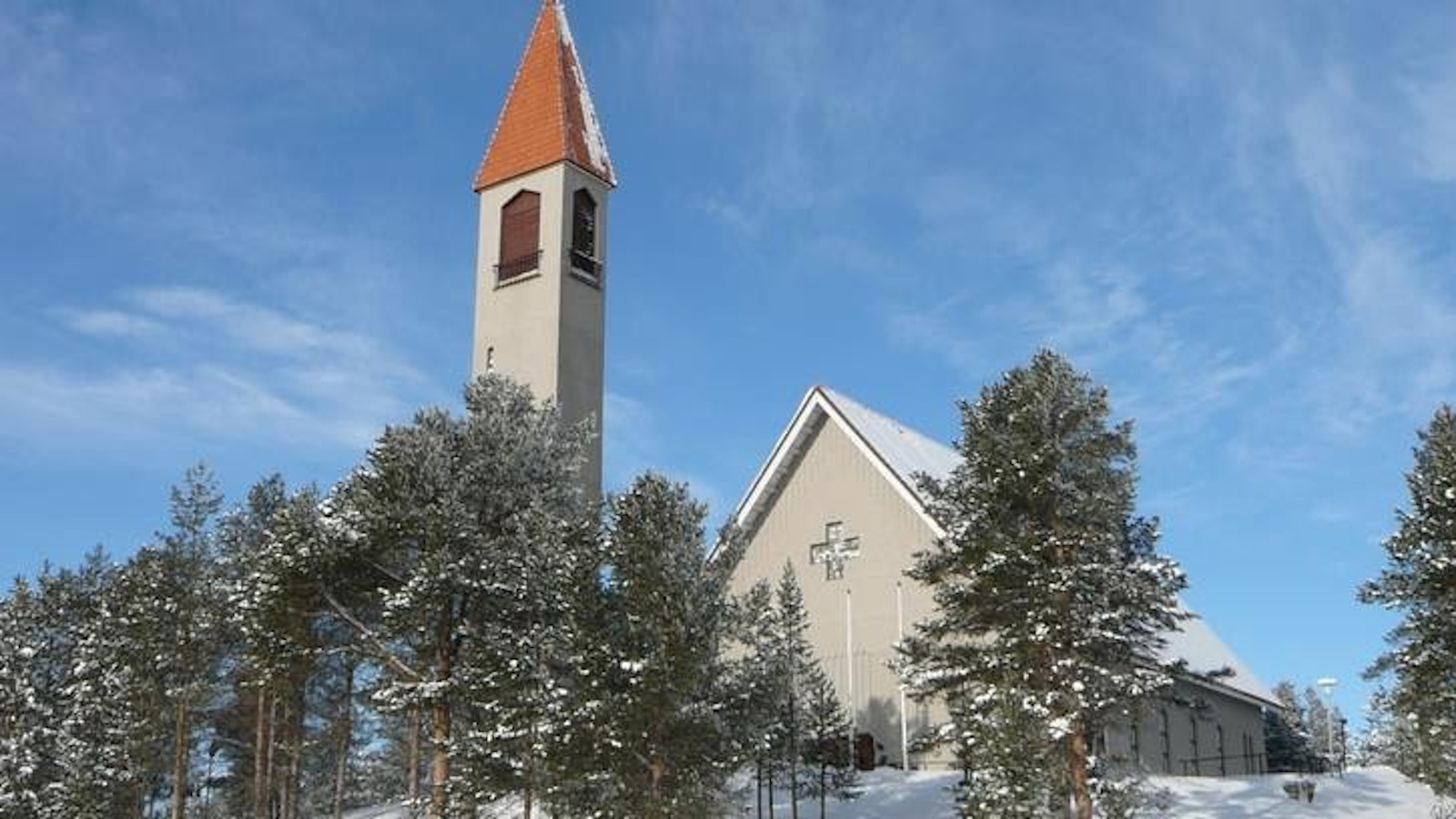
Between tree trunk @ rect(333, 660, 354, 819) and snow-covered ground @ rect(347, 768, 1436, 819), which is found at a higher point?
tree trunk @ rect(333, 660, 354, 819)

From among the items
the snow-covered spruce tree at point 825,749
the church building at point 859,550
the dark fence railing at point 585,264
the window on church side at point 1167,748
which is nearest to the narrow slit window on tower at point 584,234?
the dark fence railing at point 585,264

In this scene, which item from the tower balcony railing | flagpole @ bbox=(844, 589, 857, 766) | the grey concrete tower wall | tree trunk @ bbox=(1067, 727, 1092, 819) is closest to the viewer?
tree trunk @ bbox=(1067, 727, 1092, 819)

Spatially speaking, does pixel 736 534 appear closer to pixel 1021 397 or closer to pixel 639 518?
pixel 639 518

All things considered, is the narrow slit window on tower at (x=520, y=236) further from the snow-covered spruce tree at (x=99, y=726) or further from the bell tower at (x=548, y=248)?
the snow-covered spruce tree at (x=99, y=726)

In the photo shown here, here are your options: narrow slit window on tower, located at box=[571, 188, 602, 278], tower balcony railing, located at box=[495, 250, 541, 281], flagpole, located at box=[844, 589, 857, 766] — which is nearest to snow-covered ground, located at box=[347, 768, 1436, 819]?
flagpole, located at box=[844, 589, 857, 766]

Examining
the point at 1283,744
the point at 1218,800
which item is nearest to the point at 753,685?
the point at 1218,800

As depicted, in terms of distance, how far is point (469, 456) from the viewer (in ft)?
95.9

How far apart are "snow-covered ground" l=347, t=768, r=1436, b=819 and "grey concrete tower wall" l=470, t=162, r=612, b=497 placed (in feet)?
50.1

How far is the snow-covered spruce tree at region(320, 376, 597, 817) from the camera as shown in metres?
25.5

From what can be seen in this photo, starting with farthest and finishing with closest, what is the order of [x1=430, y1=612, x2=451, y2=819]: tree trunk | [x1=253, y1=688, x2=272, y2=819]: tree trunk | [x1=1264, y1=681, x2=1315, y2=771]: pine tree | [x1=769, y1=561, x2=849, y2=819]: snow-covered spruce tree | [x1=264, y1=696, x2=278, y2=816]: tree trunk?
1. [x1=1264, y1=681, x2=1315, y2=771]: pine tree
2. [x1=264, y1=696, x2=278, y2=816]: tree trunk
3. [x1=253, y1=688, x2=272, y2=819]: tree trunk
4. [x1=769, y1=561, x2=849, y2=819]: snow-covered spruce tree
5. [x1=430, y1=612, x2=451, y2=819]: tree trunk

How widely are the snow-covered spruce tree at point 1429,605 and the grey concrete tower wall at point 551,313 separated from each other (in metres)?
25.5

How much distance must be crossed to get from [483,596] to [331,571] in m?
3.40

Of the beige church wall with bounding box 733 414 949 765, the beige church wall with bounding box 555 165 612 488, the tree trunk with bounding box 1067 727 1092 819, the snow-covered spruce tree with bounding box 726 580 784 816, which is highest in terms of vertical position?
the beige church wall with bounding box 555 165 612 488

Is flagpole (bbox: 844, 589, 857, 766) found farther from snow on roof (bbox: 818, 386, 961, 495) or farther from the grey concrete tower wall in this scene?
the grey concrete tower wall
